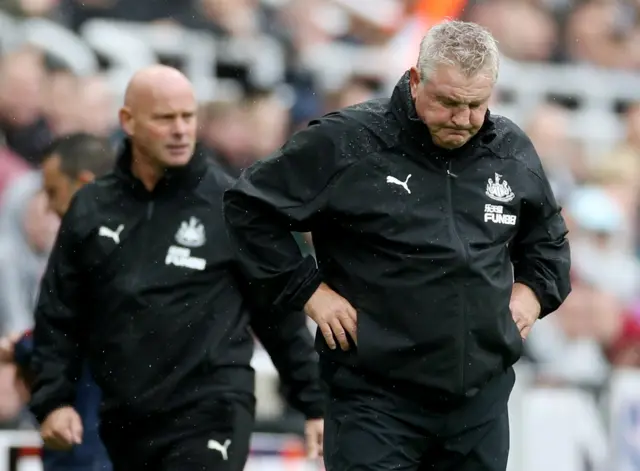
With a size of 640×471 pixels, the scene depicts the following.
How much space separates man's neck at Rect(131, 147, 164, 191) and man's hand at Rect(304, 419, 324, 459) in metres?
1.26

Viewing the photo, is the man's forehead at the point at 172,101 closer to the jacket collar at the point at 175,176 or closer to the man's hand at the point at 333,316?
the jacket collar at the point at 175,176

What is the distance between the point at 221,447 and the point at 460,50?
2261 mm

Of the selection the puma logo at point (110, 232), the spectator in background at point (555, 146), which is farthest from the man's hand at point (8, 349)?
the spectator in background at point (555, 146)

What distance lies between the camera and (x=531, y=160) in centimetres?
541

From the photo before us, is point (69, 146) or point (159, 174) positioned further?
point (69, 146)

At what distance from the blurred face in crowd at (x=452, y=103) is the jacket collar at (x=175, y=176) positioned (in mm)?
1738

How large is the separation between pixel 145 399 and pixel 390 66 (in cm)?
633

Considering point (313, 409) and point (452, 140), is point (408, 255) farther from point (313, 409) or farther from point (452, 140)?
point (313, 409)

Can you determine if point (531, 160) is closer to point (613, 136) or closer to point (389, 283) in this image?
point (389, 283)

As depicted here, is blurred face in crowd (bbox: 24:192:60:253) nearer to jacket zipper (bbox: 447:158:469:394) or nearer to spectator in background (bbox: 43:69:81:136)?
spectator in background (bbox: 43:69:81:136)

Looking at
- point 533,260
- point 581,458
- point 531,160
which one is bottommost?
point 581,458

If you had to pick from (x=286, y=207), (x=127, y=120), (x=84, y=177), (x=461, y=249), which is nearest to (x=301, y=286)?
(x=286, y=207)

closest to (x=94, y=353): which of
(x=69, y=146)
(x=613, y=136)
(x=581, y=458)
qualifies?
(x=69, y=146)

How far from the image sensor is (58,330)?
21.9 ft
